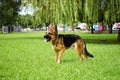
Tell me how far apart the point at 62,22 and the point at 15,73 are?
10403mm

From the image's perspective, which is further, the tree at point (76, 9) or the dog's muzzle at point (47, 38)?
the tree at point (76, 9)

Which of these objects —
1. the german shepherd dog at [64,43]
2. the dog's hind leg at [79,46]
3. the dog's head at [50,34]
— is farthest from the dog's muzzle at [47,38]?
the dog's hind leg at [79,46]

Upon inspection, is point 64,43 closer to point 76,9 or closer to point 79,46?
point 79,46

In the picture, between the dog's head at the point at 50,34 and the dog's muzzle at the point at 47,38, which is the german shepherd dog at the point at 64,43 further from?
the dog's muzzle at the point at 47,38

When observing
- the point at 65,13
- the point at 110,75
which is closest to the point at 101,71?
the point at 110,75

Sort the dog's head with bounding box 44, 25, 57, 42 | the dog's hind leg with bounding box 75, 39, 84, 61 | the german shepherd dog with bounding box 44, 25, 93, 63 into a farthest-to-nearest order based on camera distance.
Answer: the dog's hind leg with bounding box 75, 39, 84, 61 < the german shepherd dog with bounding box 44, 25, 93, 63 < the dog's head with bounding box 44, 25, 57, 42

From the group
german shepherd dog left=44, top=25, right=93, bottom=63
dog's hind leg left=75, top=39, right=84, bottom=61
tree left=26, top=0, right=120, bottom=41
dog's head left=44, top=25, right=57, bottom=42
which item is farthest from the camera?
tree left=26, top=0, right=120, bottom=41

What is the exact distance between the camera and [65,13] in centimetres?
1798

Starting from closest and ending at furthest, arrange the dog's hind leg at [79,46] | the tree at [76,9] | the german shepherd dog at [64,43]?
the german shepherd dog at [64,43] < the dog's hind leg at [79,46] < the tree at [76,9]

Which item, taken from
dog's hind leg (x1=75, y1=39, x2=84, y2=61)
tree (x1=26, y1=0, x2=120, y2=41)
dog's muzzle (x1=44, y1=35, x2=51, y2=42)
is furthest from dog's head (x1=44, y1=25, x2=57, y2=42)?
tree (x1=26, y1=0, x2=120, y2=41)

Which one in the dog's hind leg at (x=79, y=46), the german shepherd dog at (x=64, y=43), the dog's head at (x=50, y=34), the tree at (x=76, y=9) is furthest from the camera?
the tree at (x=76, y=9)

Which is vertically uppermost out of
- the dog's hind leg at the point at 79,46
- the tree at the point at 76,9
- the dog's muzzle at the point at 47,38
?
the tree at the point at 76,9

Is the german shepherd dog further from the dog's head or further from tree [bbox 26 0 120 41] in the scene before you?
tree [bbox 26 0 120 41]

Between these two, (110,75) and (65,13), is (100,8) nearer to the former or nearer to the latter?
(65,13)
